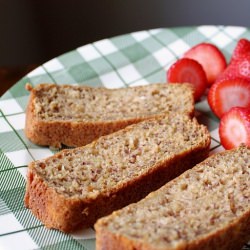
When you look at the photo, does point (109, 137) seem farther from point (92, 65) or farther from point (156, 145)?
point (92, 65)

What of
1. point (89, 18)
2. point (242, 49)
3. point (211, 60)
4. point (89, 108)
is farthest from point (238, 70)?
point (89, 18)

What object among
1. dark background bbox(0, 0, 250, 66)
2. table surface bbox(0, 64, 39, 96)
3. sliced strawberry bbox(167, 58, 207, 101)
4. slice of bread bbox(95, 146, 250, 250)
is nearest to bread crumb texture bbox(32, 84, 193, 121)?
sliced strawberry bbox(167, 58, 207, 101)

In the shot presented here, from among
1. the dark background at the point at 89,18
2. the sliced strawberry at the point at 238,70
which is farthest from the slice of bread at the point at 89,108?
the dark background at the point at 89,18

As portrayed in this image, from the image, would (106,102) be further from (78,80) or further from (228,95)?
(228,95)

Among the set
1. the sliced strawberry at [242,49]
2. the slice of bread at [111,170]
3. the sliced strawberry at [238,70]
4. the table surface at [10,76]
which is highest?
the sliced strawberry at [242,49]

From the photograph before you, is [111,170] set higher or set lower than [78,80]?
higher

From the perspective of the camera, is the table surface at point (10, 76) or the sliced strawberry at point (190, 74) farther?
the table surface at point (10, 76)

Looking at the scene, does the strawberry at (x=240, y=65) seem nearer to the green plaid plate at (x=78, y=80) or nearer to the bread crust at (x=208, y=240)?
the green plaid plate at (x=78, y=80)
